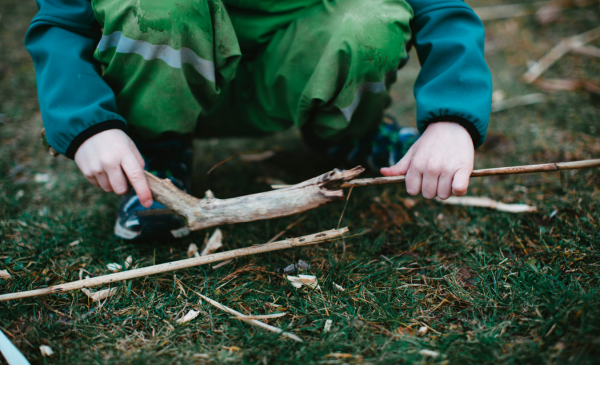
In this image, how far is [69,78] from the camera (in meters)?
1.10

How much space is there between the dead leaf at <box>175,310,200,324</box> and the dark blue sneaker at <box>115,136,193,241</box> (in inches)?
13.9

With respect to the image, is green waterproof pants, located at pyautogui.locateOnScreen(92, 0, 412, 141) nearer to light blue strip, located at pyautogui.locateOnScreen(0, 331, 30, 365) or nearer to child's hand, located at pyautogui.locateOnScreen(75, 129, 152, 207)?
child's hand, located at pyautogui.locateOnScreen(75, 129, 152, 207)

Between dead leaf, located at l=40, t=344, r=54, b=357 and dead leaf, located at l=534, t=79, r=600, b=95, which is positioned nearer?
dead leaf, located at l=40, t=344, r=54, b=357

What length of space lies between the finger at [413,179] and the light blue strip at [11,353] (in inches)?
46.4

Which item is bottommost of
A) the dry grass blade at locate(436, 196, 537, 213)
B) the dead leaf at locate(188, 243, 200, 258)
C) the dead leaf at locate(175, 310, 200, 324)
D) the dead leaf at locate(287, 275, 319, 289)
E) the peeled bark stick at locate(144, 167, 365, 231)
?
the dead leaf at locate(188, 243, 200, 258)

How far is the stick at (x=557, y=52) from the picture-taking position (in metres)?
2.51

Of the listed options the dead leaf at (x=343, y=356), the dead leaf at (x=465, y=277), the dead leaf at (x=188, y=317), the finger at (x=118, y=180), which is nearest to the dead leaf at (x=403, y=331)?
the dead leaf at (x=343, y=356)

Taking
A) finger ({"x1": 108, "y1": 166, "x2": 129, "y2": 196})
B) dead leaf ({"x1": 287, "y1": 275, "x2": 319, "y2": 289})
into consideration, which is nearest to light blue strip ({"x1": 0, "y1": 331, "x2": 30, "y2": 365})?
finger ({"x1": 108, "y1": 166, "x2": 129, "y2": 196})

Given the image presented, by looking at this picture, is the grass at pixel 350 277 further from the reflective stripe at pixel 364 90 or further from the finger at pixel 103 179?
the reflective stripe at pixel 364 90

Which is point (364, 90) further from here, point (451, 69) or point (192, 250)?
point (192, 250)

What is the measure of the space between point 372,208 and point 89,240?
44.6 inches

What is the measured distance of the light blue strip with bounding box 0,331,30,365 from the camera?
92 centimetres

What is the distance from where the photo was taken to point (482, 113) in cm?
111

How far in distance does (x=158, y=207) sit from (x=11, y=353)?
0.57 m
